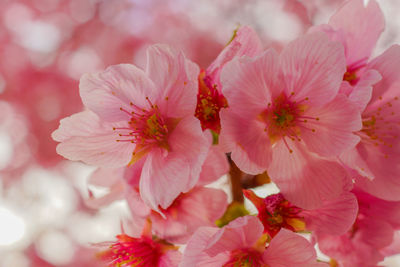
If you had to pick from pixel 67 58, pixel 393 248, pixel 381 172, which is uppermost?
pixel 67 58

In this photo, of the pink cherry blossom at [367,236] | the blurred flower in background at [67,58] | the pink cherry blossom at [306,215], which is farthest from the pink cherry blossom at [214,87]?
the blurred flower in background at [67,58]

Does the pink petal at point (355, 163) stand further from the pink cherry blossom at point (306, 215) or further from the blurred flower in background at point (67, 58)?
the blurred flower in background at point (67, 58)

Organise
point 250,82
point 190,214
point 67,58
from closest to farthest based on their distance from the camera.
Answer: point 250,82 → point 190,214 → point 67,58

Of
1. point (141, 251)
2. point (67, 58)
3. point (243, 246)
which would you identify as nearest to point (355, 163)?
point (243, 246)

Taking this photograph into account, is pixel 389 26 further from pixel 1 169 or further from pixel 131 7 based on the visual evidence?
pixel 1 169

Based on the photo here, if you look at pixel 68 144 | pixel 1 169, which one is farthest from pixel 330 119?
pixel 1 169

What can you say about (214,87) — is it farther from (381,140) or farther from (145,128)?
(381,140)

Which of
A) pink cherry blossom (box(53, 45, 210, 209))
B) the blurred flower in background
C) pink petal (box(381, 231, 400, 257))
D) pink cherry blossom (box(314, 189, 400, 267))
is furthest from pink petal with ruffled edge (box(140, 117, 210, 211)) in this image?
the blurred flower in background
